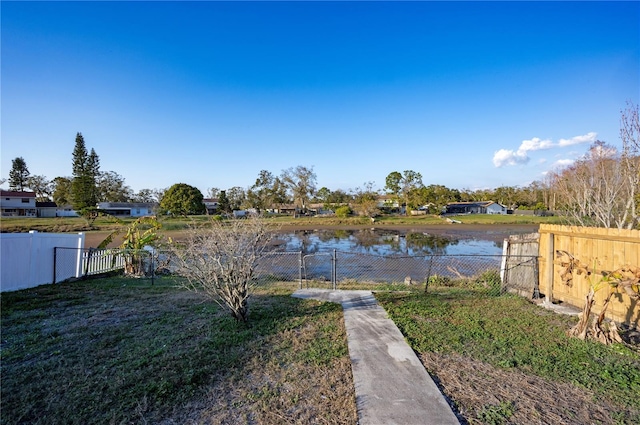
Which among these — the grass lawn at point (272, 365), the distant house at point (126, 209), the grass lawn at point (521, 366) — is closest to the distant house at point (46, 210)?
the distant house at point (126, 209)

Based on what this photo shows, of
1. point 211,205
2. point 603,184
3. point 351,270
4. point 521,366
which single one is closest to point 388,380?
point 521,366

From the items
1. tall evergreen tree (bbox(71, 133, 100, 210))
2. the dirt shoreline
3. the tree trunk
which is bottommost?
the dirt shoreline

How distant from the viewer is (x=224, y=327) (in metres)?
5.18

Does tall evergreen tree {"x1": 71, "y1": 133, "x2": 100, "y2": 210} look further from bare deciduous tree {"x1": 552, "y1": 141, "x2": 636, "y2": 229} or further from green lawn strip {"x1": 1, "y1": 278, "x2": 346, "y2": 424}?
bare deciduous tree {"x1": 552, "y1": 141, "x2": 636, "y2": 229}

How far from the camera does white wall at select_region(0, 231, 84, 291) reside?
7.59 metres

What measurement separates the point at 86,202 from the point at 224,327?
170 ft

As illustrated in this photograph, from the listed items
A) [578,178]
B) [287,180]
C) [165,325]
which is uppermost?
[287,180]

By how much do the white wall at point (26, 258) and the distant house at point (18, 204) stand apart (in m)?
59.6

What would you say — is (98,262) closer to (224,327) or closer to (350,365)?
(224,327)

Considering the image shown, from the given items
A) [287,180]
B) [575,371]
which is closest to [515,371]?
[575,371]

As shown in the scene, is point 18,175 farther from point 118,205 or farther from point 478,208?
point 478,208

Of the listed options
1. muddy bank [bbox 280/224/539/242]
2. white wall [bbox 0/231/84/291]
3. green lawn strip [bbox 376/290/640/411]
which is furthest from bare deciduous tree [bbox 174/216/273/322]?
muddy bank [bbox 280/224/539/242]

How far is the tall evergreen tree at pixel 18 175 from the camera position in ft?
208

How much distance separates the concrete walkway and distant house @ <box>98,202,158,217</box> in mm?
63874
